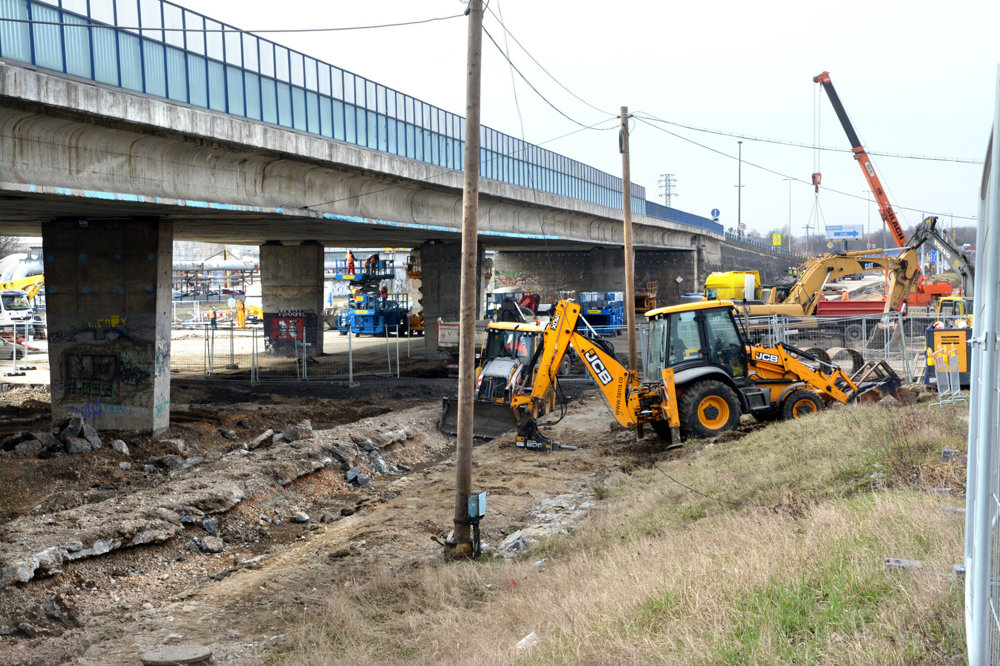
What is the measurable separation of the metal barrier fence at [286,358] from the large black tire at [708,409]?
42.3ft

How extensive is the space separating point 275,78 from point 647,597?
57.1 feet

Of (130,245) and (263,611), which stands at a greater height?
(130,245)

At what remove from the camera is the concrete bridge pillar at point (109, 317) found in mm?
19797

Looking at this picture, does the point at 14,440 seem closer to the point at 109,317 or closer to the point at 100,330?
the point at 100,330

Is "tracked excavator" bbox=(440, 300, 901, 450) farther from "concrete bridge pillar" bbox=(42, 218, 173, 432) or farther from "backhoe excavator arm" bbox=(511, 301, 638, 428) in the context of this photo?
"concrete bridge pillar" bbox=(42, 218, 173, 432)

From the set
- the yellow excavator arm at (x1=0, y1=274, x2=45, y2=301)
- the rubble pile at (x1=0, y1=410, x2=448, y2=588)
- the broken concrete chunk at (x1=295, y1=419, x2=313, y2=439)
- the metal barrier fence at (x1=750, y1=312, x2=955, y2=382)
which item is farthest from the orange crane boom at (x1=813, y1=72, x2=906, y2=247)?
the yellow excavator arm at (x1=0, y1=274, x2=45, y2=301)

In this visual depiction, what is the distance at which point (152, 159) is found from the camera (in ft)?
54.8

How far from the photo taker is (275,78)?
20672 mm

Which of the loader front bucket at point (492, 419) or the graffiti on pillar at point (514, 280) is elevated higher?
the graffiti on pillar at point (514, 280)

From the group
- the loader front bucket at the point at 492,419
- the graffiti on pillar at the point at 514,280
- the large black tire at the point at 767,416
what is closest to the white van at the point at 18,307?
the loader front bucket at the point at 492,419

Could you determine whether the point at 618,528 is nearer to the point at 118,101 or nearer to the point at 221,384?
the point at 118,101

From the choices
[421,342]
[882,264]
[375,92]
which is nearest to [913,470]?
A: [375,92]

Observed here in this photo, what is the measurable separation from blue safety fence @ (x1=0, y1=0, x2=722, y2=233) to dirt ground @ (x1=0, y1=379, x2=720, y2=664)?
714 centimetres

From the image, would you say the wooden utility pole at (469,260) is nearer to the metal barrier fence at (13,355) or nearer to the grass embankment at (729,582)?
the grass embankment at (729,582)
